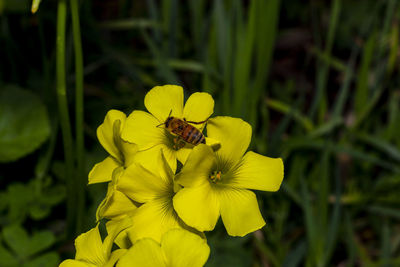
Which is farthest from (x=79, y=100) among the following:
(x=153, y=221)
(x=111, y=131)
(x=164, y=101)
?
(x=153, y=221)

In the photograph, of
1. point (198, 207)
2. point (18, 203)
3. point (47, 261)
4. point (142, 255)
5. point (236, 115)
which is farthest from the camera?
point (236, 115)

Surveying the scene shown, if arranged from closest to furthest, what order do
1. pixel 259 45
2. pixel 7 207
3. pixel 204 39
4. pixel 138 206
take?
pixel 138 206
pixel 7 207
pixel 259 45
pixel 204 39

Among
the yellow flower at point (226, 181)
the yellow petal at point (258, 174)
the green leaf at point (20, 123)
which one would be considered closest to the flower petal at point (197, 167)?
the yellow flower at point (226, 181)

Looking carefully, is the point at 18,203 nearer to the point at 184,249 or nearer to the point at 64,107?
the point at 64,107

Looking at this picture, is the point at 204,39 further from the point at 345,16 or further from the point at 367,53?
the point at 345,16

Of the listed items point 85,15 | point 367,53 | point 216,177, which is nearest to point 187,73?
point 85,15

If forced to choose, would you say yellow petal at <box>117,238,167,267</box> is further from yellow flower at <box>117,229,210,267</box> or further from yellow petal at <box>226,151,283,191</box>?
yellow petal at <box>226,151,283,191</box>
